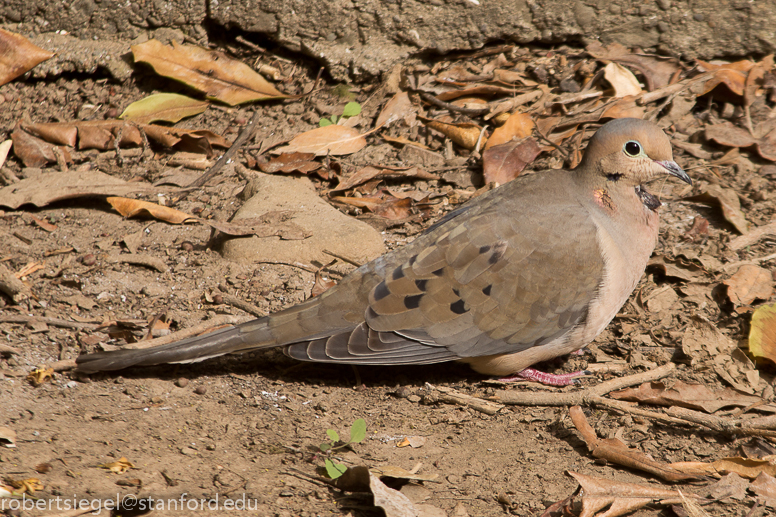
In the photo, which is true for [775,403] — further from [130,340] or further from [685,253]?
[130,340]

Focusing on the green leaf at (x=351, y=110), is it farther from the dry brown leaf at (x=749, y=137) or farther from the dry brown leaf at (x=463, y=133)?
the dry brown leaf at (x=749, y=137)

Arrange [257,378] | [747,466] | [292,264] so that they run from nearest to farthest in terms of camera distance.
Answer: [747,466]
[257,378]
[292,264]

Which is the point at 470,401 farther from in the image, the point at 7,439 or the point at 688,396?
the point at 7,439

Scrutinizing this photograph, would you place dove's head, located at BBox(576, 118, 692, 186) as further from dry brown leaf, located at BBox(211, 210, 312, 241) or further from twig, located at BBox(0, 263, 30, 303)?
twig, located at BBox(0, 263, 30, 303)

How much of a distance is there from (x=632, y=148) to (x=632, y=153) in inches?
1.0

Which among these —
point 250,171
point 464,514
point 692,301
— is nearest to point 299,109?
point 250,171

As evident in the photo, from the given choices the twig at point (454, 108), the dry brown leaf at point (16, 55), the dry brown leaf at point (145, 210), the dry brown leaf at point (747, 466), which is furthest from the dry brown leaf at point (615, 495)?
the dry brown leaf at point (16, 55)

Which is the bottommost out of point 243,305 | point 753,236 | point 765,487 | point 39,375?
point 765,487

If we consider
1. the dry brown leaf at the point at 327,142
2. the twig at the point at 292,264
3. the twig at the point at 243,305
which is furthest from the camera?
the dry brown leaf at the point at 327,142

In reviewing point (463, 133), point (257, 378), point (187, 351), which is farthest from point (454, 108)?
point (187, 351)

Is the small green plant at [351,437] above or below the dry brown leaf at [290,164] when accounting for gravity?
below

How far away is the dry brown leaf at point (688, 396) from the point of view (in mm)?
3135

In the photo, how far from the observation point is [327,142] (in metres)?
4.68

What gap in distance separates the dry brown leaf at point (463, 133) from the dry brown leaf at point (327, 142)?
60 centimetres
